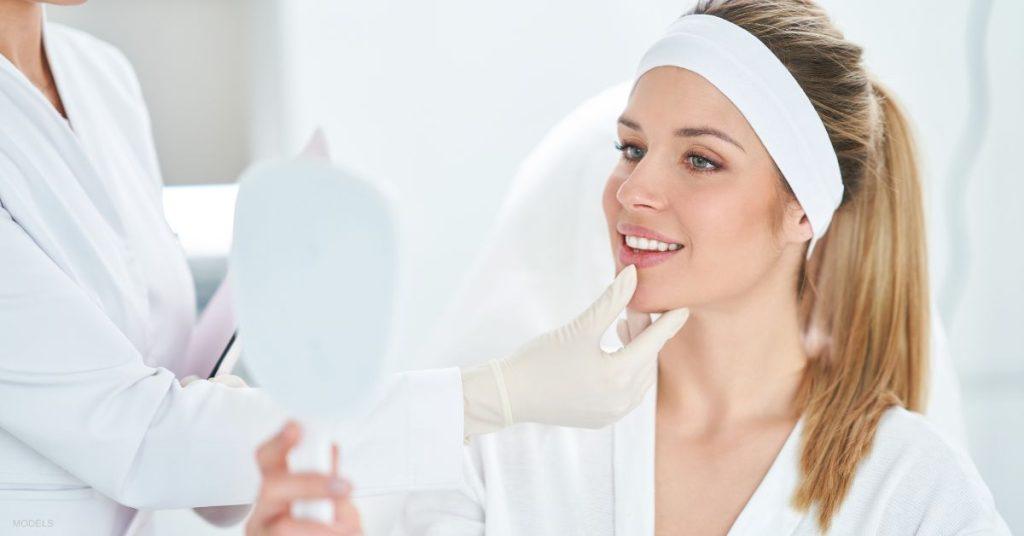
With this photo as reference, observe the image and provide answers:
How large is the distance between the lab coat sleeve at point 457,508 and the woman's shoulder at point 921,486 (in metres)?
0.51

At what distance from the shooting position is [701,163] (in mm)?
1436

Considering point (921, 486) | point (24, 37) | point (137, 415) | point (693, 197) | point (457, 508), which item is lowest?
point (457, 508)

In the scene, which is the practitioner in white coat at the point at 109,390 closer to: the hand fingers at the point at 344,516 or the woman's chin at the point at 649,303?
the woman's chin at the point at 649,303

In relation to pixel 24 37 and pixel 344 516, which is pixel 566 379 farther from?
pixel 24 37

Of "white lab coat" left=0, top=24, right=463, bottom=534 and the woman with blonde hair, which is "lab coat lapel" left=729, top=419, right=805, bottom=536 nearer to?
the woman with blonde hair

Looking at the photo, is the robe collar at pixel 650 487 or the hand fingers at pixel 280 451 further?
the robe collar at pixel 650 487

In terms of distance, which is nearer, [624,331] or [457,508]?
[457,508]

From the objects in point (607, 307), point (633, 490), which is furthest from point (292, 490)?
point (633, 490)

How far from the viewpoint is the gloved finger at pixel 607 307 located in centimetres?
130

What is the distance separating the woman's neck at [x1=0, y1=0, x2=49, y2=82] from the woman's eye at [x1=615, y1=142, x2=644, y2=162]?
0.79 m

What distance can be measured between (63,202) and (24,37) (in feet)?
0.88

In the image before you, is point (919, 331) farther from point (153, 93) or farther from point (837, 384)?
point (153, 93)

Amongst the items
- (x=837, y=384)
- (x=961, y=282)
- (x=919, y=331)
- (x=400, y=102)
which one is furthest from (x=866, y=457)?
(x=400, y=102)

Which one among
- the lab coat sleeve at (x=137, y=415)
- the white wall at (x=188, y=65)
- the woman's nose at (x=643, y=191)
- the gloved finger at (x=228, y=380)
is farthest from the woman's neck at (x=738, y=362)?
the white wall at (x=188, y=65)
